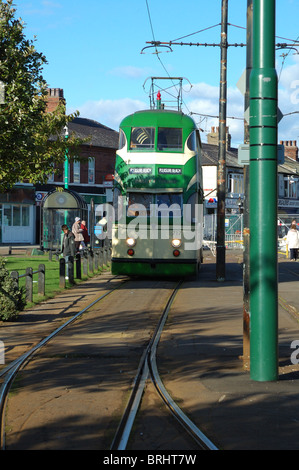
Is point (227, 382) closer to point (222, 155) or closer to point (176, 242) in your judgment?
point (176, 242)

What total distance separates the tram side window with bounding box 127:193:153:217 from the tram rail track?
7657mm

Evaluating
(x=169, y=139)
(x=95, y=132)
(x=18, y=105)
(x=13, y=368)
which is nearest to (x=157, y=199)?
(x=169, y=139)

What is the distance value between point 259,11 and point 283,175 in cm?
7316

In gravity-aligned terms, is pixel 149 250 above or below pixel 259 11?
below

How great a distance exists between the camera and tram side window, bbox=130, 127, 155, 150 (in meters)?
19.3

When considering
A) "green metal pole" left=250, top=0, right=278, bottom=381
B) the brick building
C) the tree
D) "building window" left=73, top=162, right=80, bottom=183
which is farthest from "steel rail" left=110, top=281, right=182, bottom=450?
"building window" left=73, top=162, right=80, bottom=183

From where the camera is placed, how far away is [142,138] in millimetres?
19312

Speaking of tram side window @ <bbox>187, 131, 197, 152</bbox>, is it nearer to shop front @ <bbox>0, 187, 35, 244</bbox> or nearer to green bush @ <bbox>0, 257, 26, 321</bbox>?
green bush @ <bbox>0, 257, 26, 321</bbox>

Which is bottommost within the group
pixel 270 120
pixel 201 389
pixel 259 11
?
pixel 201 389

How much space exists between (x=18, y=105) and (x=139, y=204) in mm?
5267
